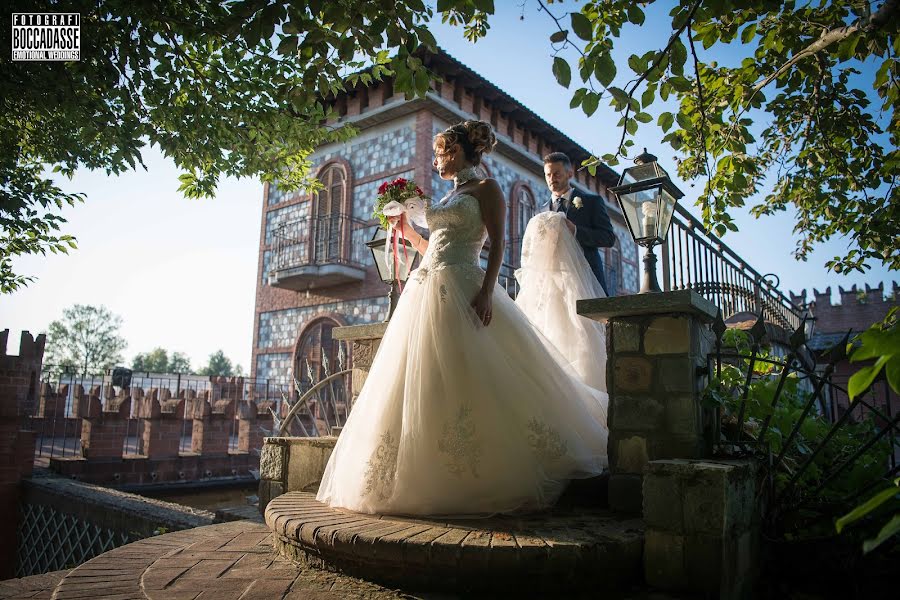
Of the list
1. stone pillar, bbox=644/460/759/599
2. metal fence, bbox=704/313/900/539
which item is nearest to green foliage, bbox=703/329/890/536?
metal fence, bbox=704/313/900/539

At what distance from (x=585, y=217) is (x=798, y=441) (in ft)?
6.80

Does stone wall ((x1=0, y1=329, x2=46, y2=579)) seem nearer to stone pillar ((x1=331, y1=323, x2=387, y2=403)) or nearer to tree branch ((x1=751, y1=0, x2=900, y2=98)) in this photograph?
stone pillar ((x1=331, y1=323, x2=387, y2=403))

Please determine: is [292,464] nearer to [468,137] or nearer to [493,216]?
[493,216]

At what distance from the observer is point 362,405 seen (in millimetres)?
3012

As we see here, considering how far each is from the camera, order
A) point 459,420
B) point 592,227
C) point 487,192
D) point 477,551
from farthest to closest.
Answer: point 592,227 < point 487,192 < point 459,420 < point 477,551

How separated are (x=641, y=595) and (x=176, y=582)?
1.93 m

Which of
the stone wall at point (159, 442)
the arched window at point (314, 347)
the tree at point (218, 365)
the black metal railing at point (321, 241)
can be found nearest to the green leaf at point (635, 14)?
the stone wall at point (159, 442)

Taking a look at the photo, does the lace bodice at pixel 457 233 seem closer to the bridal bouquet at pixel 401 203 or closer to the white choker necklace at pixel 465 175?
the white choker necklace at pixel 465 175

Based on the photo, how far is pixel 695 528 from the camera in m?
2.17

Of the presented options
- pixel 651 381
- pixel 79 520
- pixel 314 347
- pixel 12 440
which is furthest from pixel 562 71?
pixel 314 347

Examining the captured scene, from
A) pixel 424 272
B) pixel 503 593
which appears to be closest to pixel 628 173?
pixel 424 272

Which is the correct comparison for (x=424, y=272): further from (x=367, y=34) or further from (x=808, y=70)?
(x=808, y=70)

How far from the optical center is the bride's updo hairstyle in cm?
333

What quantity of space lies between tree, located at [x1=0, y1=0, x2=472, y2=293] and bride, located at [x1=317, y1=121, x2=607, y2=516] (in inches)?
32.2
